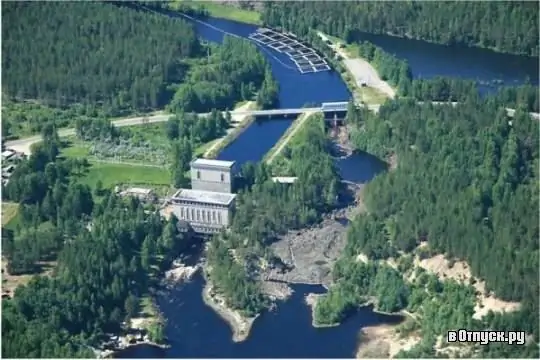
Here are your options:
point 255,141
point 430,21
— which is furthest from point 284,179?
point 430,21

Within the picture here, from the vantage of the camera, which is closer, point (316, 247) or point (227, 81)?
point (316, 247)

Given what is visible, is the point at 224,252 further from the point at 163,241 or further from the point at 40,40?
the point at 40,40

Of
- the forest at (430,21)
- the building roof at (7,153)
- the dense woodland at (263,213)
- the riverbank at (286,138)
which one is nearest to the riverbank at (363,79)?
the forest at (430,21)

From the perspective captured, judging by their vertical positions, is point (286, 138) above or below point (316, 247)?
above

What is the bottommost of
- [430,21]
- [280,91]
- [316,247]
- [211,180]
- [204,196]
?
[316,247]

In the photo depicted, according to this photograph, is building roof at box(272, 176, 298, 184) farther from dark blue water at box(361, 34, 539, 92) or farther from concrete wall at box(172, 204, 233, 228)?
dark blue water at box(361, 34, 539, 92)

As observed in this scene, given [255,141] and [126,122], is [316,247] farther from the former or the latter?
[126,122]

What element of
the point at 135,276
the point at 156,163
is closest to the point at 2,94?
the point at 156,163

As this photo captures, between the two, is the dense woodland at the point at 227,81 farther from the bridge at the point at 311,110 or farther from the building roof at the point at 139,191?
the building roof at the point at 139,191
